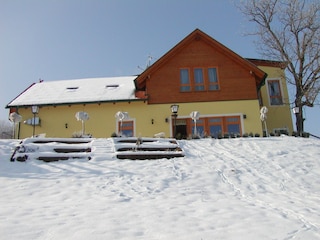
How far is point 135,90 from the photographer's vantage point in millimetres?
16578

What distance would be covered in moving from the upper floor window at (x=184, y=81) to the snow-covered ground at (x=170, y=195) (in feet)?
18.4

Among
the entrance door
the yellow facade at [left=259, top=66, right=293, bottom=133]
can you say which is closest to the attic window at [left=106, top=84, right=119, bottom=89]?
the entrance door

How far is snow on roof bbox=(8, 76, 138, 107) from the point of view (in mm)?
15812

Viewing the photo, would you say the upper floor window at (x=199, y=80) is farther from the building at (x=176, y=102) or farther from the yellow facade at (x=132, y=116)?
the yellow facade at (x=132, y=116)

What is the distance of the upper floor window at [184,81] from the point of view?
15477 millimetres

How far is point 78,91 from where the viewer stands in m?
17.3

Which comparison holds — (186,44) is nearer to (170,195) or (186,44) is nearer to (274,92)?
(274,92)

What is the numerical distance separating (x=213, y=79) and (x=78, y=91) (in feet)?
26.2

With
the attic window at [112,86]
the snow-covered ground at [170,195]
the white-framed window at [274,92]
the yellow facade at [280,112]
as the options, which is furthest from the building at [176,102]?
the snow-covered ground at [170,195]

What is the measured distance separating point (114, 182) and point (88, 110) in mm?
9514

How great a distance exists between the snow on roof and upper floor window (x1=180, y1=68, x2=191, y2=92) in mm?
2624

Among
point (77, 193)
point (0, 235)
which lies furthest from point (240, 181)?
point (0, 235)

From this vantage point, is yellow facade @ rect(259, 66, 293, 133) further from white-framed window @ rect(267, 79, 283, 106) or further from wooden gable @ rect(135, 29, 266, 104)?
wooden gable @ rect(135, 29, 266, 104)

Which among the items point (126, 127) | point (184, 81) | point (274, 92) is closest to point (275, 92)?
point (274, 92)
